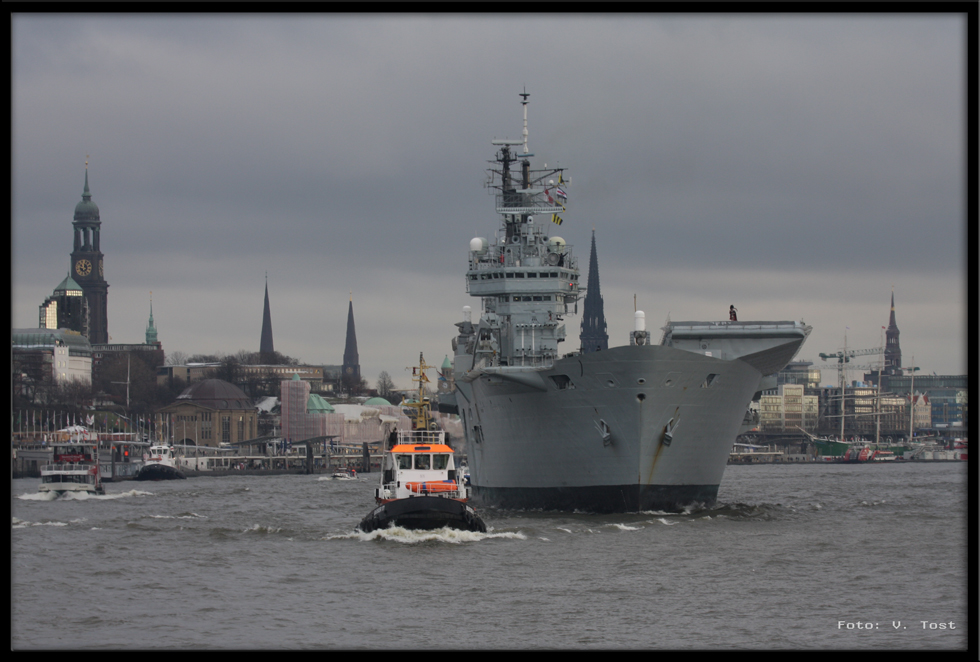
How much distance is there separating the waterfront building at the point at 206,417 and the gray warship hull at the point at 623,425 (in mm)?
121632

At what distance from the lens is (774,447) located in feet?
621

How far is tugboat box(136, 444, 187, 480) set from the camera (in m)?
104

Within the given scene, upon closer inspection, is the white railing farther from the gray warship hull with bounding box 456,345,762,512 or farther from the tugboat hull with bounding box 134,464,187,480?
the tugboat hull with bounding box 134,464,187,480

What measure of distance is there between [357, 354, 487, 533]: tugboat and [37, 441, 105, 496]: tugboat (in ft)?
115

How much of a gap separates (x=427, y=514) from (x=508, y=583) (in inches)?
309

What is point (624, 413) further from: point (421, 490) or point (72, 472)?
point (72, 472)

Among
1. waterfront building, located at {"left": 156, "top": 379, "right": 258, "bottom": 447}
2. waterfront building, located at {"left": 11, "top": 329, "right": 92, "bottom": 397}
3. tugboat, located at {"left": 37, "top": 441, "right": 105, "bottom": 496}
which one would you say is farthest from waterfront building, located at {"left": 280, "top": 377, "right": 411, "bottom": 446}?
tugboat, located at {"left": 37, "top": 441, "right": 105, "bottom": 496}

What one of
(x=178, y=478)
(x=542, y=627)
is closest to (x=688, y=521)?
(x=542, y=627)

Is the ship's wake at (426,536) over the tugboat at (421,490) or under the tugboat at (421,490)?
under

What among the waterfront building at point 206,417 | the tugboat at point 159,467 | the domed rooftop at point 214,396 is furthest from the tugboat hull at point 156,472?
the domed rooftop at point 214,396

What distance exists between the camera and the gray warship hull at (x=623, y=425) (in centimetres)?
3984

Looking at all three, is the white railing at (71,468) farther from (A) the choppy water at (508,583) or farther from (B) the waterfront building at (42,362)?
(B) the waterfront building at (42,362)

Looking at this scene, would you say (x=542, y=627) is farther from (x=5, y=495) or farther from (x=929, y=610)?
(x=5, y=495)
